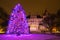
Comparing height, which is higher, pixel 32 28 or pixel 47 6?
pixel 47 6

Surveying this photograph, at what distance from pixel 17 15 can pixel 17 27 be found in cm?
34

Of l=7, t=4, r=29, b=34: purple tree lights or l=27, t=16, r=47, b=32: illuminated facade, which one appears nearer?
l=7, t=4, r=29, b=34: purple tree lights

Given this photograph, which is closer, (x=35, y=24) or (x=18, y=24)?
(x=18, y=24)

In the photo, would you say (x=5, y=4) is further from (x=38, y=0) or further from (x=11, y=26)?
(x=11, y=26)

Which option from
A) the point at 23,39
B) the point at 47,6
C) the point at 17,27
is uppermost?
the point at 47,6

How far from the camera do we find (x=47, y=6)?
6109 mm

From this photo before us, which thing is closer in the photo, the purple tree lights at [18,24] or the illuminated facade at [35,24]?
the purple tree lights at [18,24]

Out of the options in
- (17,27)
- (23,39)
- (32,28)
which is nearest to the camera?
(23,39)

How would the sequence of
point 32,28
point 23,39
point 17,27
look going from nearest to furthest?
point 23,39 → point 17,27 → point 32,28

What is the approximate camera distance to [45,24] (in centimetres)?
604

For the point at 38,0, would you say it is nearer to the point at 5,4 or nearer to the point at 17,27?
the point at 5,4

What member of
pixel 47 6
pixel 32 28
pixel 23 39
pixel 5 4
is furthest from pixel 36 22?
pixel 23 39

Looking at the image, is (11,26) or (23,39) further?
(11,26)

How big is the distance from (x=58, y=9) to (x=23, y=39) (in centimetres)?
316
